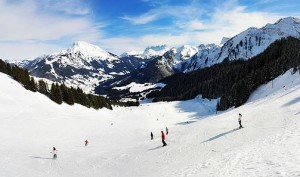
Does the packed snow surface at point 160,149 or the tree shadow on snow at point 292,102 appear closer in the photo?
the packed snow surface at point 160,149

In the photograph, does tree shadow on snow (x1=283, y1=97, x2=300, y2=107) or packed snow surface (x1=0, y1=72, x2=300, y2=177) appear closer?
packed snow surface (x1=0, y1=72, x2=300, y2=177)

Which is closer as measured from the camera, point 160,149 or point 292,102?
point 160,149

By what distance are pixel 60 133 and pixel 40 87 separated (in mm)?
44278

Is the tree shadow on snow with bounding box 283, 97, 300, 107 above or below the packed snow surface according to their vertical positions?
above

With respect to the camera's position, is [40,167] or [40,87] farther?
[40,87]

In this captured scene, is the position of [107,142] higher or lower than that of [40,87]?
lower

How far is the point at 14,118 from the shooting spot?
67125 mm

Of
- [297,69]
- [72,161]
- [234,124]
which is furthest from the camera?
[297,69]

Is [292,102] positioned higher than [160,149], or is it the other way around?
[292,102]

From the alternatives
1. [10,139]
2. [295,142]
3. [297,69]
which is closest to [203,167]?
[295,142]

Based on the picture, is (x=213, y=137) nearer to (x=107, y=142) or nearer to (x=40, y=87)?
(x=107, y=142)

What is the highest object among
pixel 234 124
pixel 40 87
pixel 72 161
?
pixel 40 87

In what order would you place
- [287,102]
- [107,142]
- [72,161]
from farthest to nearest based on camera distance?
[107,142]
[287,102]
[72,161]

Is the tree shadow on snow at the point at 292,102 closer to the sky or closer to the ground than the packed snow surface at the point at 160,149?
closer to the sky
